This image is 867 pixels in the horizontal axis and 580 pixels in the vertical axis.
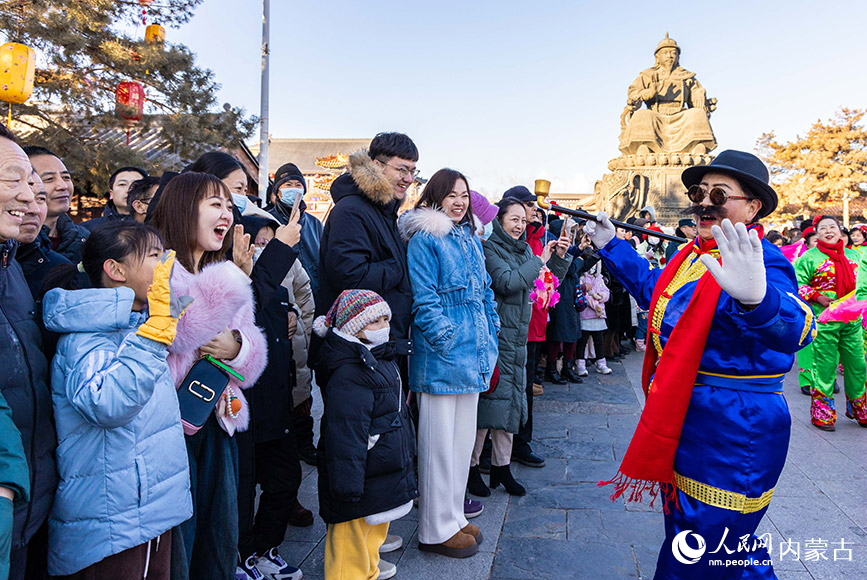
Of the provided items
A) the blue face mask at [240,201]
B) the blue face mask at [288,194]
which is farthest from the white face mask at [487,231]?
the blue face mask at [240,201]

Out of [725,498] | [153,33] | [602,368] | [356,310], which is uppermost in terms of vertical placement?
[153,33]

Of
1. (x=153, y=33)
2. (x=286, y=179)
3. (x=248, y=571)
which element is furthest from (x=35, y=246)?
(x=153, y=33)

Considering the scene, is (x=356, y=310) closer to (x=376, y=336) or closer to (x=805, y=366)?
(x=376, y=336)

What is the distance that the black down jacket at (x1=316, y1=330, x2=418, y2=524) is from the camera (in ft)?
7.89

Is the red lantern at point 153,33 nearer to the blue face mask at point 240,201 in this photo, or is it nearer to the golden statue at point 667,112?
the blue face mask at point 240,201

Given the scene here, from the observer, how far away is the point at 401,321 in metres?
2.95

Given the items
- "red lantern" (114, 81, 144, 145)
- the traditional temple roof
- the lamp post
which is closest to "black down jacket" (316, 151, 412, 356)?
"red lantern" (114, 81, 144, 145)

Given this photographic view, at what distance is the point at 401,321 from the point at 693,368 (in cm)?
143

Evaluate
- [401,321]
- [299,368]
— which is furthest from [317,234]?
[401,321]

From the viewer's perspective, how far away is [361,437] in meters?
2.43

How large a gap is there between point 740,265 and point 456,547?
2.10 meters

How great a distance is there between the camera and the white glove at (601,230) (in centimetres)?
300

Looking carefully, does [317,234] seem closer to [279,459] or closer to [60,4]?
[279,459]

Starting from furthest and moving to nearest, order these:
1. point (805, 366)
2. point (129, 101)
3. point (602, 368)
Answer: point (129, 101)
point (602, 368)
point (805, 366)
